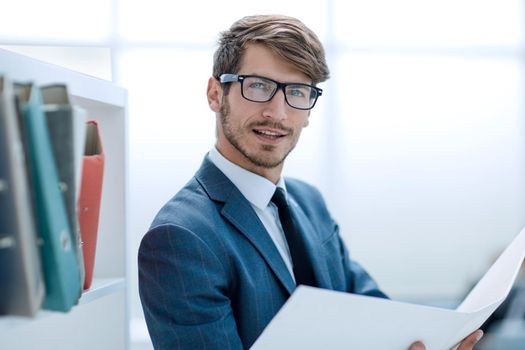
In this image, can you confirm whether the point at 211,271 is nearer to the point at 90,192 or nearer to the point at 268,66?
the point at 90,192

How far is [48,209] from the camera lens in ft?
2.63

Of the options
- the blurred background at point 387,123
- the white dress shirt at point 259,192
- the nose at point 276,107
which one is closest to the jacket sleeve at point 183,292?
the white dress shirt at point 259,192

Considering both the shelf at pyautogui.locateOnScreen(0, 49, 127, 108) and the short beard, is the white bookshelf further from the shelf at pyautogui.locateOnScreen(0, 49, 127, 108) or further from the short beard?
the short beard

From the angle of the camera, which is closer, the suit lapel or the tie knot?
the suit lapel

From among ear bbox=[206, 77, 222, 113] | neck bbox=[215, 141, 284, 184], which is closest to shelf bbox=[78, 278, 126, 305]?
neck bbox=[215, 141, 284, 184]

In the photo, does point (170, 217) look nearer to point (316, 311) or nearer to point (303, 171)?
point (316, 311)

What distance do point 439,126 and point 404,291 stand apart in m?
1.11

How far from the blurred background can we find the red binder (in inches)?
117

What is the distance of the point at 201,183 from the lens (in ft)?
5.12

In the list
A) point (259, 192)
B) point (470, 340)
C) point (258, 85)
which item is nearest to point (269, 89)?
point (258, 85)

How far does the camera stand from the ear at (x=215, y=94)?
1.64 meters

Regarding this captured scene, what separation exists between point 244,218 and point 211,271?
7.4 inches

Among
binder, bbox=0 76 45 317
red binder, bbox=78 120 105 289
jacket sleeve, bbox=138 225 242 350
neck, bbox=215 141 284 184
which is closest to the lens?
binder, bbox=0 76 45 317

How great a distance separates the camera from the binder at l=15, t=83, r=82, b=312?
2.57ft
